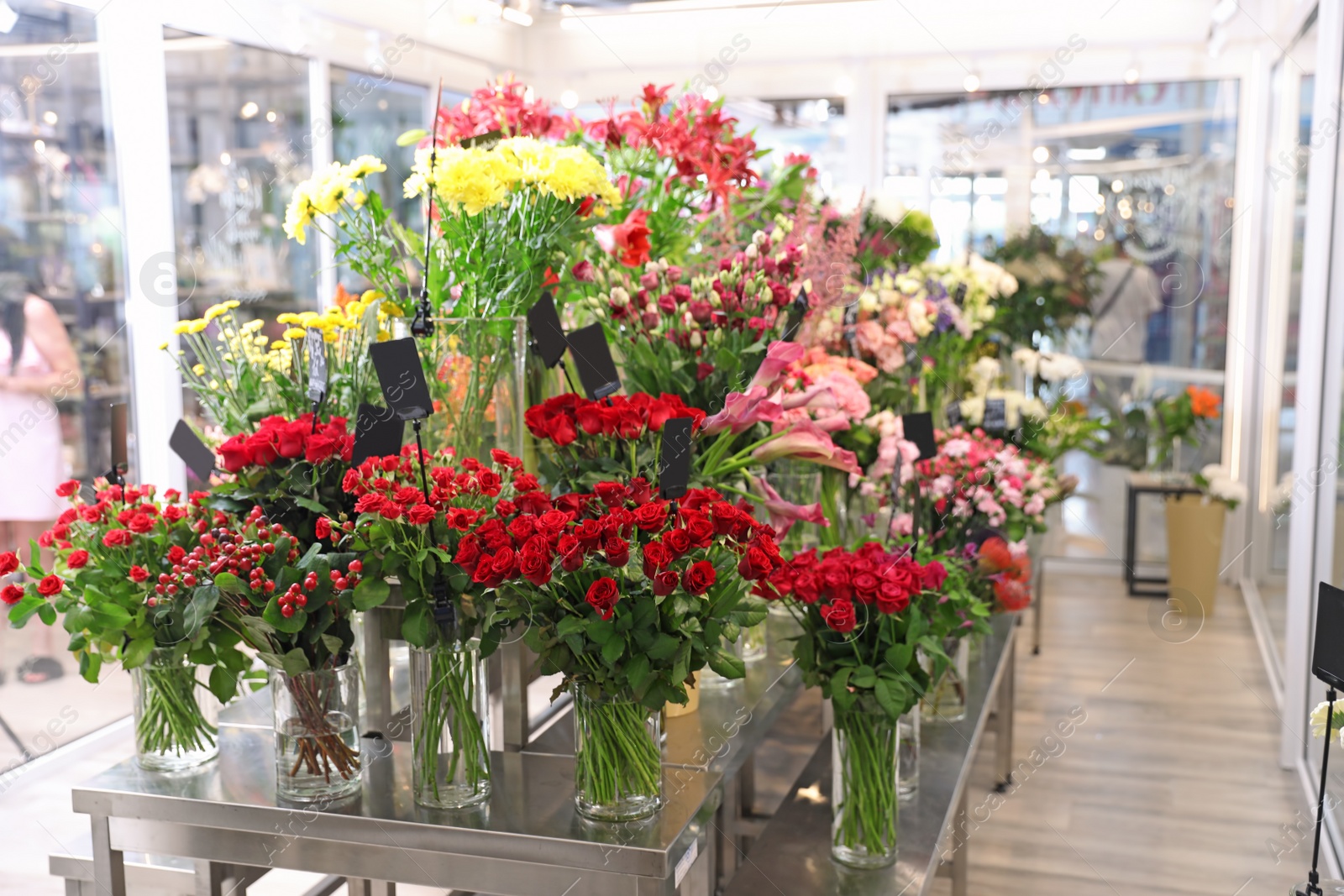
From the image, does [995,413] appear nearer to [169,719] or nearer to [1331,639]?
[1331,639]

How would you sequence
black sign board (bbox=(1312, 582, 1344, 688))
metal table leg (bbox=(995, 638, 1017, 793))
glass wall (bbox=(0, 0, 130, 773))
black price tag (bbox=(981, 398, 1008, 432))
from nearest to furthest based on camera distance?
black sign board (bbox=(1312, 582, 1344, 688))
black price tag (bbox=(981, 398, 1008, 432))
metal table leg (bbox=(995, 638, 1017, 793))
glass wall (bbox=(0, 0, 130, 773))

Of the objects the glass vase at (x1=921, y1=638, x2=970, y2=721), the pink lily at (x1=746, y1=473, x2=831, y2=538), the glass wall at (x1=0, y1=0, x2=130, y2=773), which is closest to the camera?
the pink lily at (x1=746, y1=473, x2=831, y2=538)

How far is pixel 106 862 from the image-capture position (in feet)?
4.84

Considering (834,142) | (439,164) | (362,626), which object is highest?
(834,142)

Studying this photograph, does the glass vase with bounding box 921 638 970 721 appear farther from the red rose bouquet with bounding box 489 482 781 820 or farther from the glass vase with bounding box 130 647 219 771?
the glass vase with bounding box 130 647 219 771

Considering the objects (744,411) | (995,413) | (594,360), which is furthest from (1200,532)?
(594,360)

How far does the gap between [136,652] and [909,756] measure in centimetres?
131

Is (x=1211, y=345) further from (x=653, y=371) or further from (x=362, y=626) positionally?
(x=362, y=626)

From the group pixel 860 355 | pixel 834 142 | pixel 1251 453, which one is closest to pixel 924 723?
pixel 860 355

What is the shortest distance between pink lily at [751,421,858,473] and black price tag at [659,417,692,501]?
12.6 inches

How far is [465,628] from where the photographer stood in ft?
4.43

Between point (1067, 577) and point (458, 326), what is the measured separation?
5.44 m

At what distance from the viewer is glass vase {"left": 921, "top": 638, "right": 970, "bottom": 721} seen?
248 centimetres

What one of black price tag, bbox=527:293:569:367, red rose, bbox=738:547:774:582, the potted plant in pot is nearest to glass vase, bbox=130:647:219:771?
black price tag, bbox=527:293:569:367
